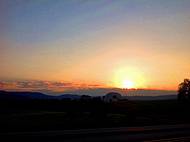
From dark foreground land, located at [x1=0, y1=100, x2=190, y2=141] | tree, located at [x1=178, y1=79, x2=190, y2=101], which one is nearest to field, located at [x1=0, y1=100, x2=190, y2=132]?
dark foreground land, located at [x1=0, y1=100, x2=190, y2=141]

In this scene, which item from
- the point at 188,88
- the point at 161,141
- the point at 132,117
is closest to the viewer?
the point at 161,141

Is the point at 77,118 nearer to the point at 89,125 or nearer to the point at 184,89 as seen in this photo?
the point at 89,125

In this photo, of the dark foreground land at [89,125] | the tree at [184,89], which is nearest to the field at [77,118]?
the dark foreground land at [89,125]

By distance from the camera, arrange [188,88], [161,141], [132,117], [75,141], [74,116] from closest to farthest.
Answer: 1. [75,141]
2. [161,141]
3. [74,116]
4. [132,117]
5. [188,88]

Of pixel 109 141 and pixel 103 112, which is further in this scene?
pixel 103 112

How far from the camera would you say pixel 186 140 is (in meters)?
23.7

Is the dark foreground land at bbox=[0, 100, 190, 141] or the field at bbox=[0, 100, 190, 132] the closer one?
the dark foreground land at bbox=[0, 100, 190, 141]

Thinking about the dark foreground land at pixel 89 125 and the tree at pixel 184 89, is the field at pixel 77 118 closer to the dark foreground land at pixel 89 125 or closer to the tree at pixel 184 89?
the dark foreground land at pixel 89 125

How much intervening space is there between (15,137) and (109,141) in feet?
15.6

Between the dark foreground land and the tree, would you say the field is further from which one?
the tree

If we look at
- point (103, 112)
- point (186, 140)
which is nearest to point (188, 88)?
point (103, 112)

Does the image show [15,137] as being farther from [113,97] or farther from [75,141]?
[113,97]

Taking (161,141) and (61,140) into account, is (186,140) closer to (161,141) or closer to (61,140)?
(161,141)

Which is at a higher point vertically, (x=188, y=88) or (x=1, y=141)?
(x=188, y=88)
